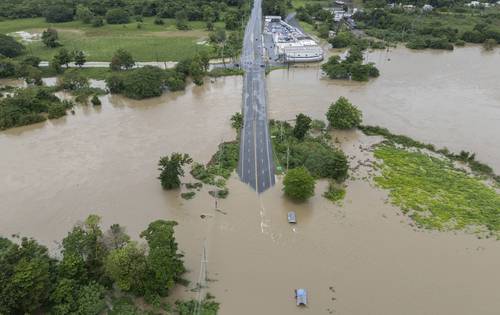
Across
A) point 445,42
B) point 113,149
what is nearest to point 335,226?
point 113,149

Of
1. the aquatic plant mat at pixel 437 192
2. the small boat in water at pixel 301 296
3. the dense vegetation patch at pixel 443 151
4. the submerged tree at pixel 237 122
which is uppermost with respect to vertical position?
the submerged tree at pixel 237 122

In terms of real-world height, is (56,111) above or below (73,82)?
below

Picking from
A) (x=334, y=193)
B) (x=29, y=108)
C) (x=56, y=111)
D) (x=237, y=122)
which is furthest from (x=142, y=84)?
(x=334, y=193)

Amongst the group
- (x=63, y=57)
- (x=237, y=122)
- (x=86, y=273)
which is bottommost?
(x=86, y=273)

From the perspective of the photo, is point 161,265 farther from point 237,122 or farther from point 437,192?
point 437,192

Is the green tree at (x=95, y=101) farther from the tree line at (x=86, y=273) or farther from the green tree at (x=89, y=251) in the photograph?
the green tree at (x=89, y=251)

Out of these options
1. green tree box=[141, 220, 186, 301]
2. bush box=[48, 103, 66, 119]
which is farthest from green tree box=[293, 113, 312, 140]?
bush box=[48, 103, 66, 119]

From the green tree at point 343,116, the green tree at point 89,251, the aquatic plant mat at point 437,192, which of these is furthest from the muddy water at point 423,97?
the green tree at point 89,251
